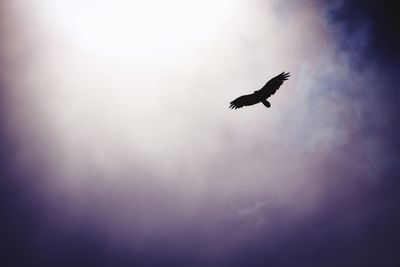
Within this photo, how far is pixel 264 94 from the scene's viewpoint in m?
26.0

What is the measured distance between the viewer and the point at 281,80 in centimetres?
2559

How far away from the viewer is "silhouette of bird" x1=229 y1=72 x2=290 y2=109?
2561 centimetres

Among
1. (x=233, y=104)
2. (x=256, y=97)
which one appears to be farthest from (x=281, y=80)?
(x=233, y=104)

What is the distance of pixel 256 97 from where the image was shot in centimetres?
2617

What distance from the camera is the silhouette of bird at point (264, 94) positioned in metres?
25.6

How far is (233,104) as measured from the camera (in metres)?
26.3

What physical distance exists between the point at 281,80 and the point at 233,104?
11.9 ft

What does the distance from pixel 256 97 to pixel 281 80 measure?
2035mm

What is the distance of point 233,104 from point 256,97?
166 cm

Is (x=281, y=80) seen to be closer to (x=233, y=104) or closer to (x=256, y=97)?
(x=256, y=97)
